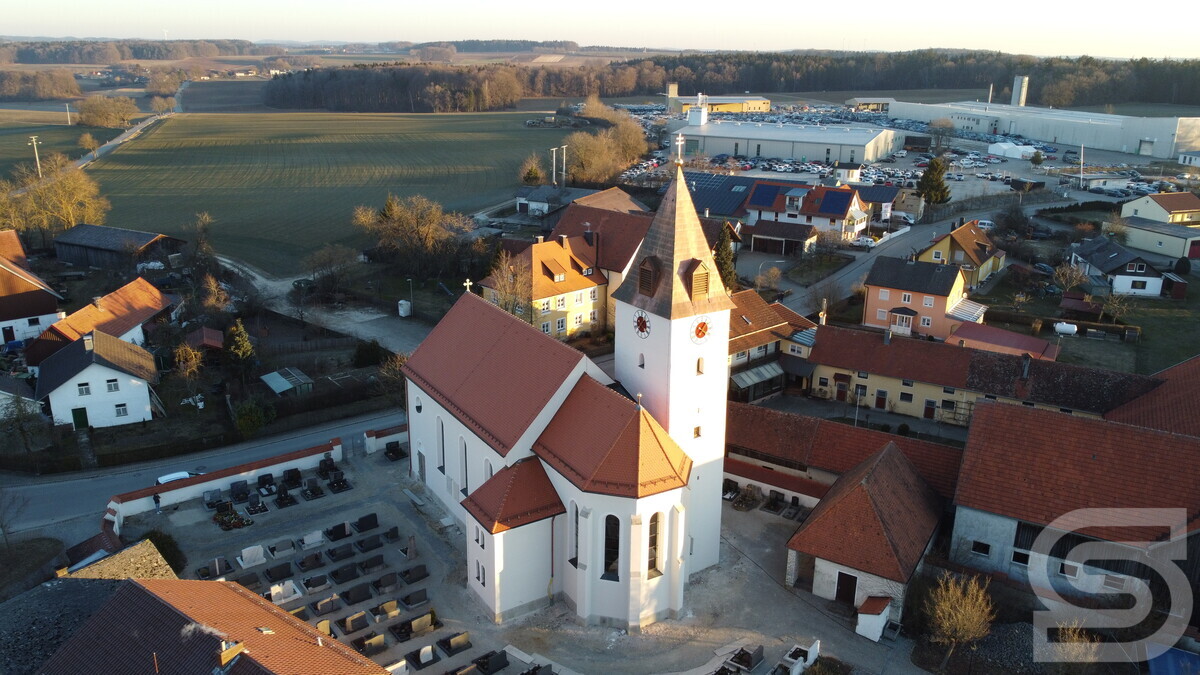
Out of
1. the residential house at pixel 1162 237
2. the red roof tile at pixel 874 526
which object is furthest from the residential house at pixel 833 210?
the red roof tile at pixel 874 526

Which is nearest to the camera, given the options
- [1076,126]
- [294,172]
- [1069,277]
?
[1069,277]

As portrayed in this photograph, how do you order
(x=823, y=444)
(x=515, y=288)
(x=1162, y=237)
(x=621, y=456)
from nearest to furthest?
(x=621, y=456) < (x=823, y=444) < (x=515, y=288) < (x=1162, y=237)

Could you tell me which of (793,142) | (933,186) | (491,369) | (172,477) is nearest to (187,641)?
(491,369)

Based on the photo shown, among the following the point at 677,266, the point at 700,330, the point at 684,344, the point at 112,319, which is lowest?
the point at 112,319

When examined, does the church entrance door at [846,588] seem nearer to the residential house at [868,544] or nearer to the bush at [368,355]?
the residential house at [868,544]

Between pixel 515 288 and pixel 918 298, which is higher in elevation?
pixel 515 288

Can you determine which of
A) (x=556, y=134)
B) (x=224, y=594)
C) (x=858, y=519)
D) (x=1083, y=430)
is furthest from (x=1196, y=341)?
(x=556, y=134)

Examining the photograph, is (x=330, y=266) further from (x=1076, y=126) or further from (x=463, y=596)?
(x=1076, y=126)
